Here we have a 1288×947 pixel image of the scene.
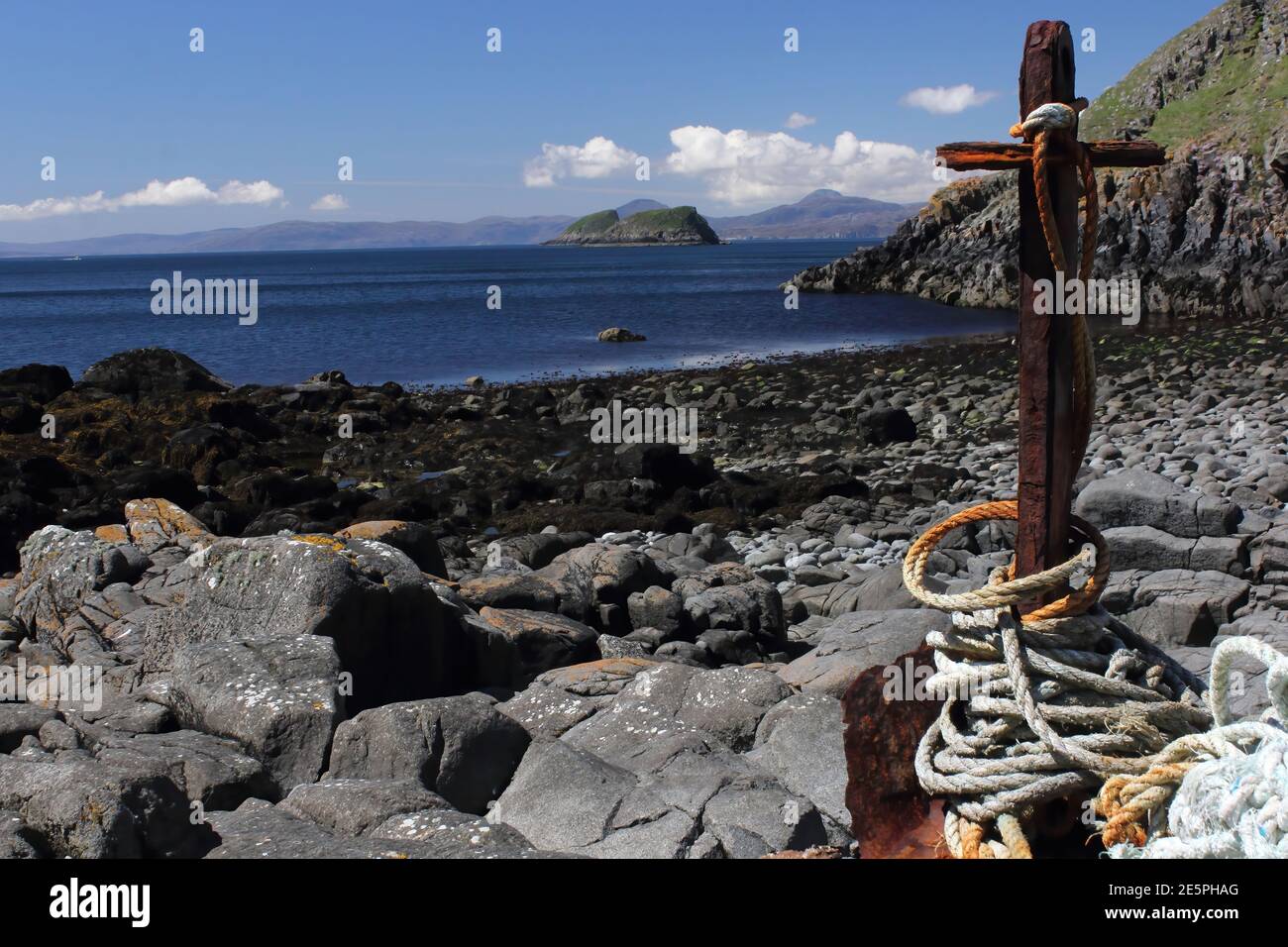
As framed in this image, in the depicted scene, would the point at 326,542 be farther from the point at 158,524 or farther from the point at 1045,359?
the point at 1045,359

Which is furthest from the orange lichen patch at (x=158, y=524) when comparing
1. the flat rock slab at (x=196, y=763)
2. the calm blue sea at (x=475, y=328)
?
the calm blue sea at (x=475, y=328)

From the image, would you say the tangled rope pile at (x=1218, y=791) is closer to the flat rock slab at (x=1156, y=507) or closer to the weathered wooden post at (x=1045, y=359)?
the weathered wooden post at (x=1045, y=359)

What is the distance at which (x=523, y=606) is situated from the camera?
11125mm

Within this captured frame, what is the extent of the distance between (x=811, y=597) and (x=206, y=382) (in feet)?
79.5

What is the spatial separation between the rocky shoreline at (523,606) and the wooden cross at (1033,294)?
1.03 metres

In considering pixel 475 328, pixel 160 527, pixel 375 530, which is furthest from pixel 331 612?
pixel 475 328

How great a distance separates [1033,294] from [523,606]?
816 centimetres

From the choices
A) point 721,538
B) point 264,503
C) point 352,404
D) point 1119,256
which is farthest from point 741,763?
point 1119,256

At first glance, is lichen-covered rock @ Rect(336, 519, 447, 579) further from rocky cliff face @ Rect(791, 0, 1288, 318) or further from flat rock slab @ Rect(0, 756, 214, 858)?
rocky cliff face @ Rect(791, 0, 1288, 318)

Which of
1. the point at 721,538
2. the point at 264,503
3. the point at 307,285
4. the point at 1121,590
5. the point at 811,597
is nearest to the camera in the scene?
the point at 1121,590

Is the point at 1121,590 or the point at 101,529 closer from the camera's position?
the point at 1121,590
